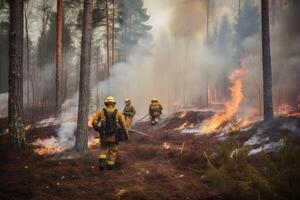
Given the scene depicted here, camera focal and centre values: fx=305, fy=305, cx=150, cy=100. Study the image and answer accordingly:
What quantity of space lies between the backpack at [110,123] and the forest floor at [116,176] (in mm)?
1112

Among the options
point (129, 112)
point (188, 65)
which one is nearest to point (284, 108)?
point (129, 112)

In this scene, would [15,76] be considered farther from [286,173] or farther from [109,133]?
[286,173]

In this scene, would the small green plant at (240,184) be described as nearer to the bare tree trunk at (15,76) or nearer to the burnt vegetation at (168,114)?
the burnt vegetation at (168,114)

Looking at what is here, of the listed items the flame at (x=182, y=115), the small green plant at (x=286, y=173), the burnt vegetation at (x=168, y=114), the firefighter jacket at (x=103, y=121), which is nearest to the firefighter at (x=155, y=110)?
the burnt vegetation at (x=168, y=114)

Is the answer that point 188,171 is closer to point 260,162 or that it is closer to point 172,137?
point 260,162

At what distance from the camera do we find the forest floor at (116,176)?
6.48 meters

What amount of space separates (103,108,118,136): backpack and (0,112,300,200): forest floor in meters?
1.11

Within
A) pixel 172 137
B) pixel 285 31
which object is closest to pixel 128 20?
pixel 285 31

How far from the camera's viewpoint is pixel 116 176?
8.05 metres

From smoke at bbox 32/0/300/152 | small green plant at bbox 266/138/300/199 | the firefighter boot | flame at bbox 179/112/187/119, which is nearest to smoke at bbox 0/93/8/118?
smoke at bbox 32/0/300/152

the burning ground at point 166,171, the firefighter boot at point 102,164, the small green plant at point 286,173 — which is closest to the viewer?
the small green plant at point 286,173

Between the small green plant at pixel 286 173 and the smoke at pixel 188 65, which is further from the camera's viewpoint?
the smoke at pixel 188 65

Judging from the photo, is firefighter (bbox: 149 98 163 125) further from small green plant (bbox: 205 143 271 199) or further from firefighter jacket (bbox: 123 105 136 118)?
small green plant (bbox: 205 143 271 199)

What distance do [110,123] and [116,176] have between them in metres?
1.59
